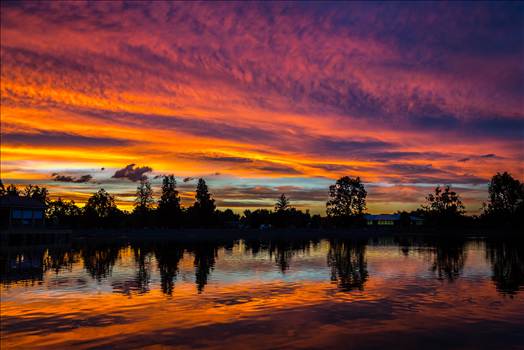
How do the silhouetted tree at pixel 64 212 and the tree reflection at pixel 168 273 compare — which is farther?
the silhouetted tree at pixel 64 212

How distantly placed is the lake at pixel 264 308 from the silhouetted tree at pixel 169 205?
4028 inches

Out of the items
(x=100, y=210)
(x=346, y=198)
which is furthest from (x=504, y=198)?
(x=100, y=210)

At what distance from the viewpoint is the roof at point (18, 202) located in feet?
256

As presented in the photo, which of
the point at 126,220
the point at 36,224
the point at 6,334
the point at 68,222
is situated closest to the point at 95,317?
the point at 6,334

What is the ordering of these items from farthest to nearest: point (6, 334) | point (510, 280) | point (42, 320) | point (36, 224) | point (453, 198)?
1. point (453, 198)
2. point (36, 224)
3. point (510, 280)
4. point (42, 320)
5. point (6, 334)

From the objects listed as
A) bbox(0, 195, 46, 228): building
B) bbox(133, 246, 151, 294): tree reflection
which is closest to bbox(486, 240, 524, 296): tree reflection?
bbox(133, 246, 151, 294): tree reflection

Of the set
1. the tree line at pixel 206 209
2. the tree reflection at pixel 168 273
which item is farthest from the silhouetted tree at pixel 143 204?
the tree reflection at pixel 168 273

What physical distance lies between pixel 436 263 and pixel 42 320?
42317 millimetres

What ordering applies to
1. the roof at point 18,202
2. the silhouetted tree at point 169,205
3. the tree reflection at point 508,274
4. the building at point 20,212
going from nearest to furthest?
the tree reflection at point 508,274, the roof at point 18,202, the building at point 20,212, the silhouetted tree at point 169,205

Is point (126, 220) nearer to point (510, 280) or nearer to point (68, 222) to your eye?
point (68, 222)

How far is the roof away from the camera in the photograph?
256 ft

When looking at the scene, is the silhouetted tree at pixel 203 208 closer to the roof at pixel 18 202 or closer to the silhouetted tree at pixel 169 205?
the silhouetted tree at pixel 169 205

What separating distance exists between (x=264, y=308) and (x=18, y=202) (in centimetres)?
6754

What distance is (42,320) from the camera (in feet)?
78.3
